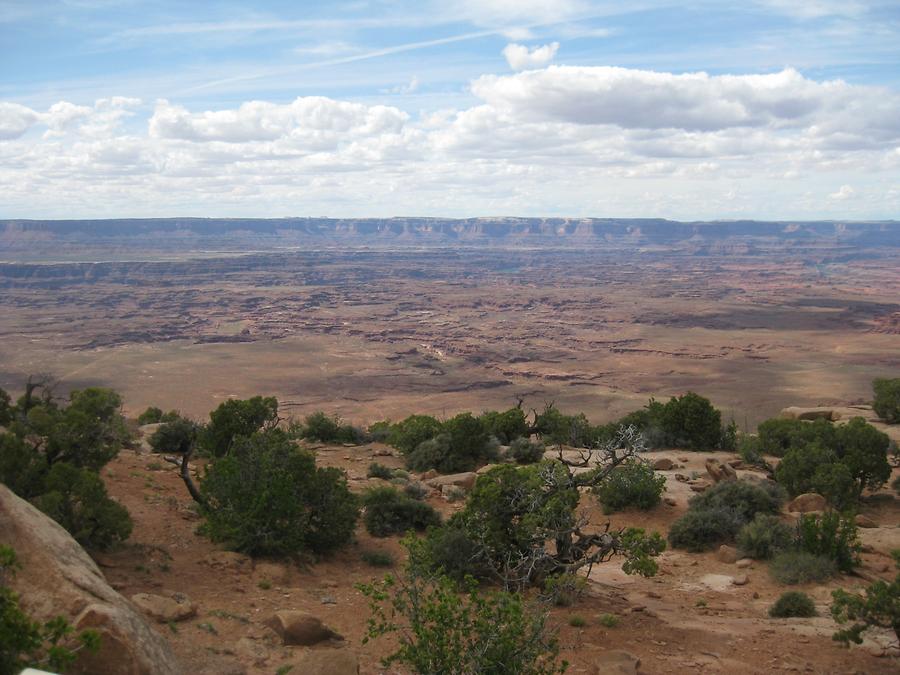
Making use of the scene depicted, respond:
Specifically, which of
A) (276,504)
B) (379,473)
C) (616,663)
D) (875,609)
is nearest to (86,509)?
(276,504)

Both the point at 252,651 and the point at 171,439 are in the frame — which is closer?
the point at 252,651

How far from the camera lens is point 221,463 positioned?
1473 cm

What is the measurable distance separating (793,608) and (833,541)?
2.90m

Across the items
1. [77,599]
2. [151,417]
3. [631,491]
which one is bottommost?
[151,417]

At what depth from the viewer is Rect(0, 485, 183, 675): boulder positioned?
21.9 ft

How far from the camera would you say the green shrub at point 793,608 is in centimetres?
1177

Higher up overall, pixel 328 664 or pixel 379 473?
pixel 328 664

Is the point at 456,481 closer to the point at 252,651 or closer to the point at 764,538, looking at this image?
the point at 764,538

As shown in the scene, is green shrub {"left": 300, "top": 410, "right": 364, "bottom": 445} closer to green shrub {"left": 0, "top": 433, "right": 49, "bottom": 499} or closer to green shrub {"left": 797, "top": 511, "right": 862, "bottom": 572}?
green shrub {"left": 0, "top": 433, "right": 49, "bottom": 499}

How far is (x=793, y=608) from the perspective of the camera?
11.8 metres

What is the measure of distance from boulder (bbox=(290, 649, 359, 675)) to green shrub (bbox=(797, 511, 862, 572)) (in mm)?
10255

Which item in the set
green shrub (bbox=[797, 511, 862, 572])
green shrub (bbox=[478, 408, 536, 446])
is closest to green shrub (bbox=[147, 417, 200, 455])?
green shrub (bbox=[478, 408, 536, 446])

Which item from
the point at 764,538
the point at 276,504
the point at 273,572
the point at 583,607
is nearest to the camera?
the point at 583,607

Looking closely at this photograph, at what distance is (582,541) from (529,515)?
100 cm
